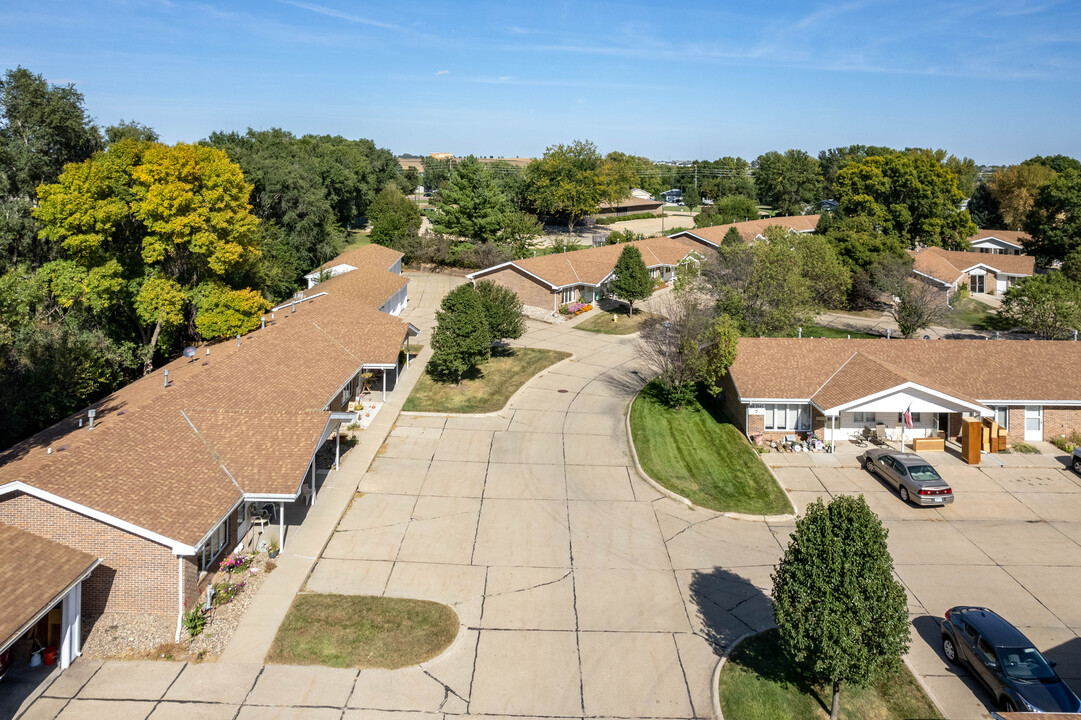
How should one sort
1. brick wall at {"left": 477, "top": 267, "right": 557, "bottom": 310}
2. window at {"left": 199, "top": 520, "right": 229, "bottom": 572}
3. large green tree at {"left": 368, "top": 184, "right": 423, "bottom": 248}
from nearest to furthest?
window at {"left": 199, "top": 520, "right": 229, "bottom": 572} → brick wall at {"left": 477, "top": 267, "right": 557, "bottom": 310} → large green tree at {"left": 368, "top": 184, "right": 423, "bottom": 248}

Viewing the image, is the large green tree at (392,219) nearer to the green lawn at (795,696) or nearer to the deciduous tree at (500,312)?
the deciduous tree at (500,312)

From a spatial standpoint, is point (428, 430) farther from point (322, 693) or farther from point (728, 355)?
point (322, 693)

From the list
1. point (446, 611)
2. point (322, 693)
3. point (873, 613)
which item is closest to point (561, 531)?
point (446, 611)

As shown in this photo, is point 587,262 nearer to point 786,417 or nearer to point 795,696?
point 786,417

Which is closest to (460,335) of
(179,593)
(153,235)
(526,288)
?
(153,235)

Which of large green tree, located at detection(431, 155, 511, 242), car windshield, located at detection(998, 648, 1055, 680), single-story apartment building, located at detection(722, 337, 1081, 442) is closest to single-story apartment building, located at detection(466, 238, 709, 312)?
large green tree, located at detection(431, 155, 511, 242)

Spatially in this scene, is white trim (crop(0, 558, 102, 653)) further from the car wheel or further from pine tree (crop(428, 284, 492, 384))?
pine tree (crop(428, 284, 492, 384))
